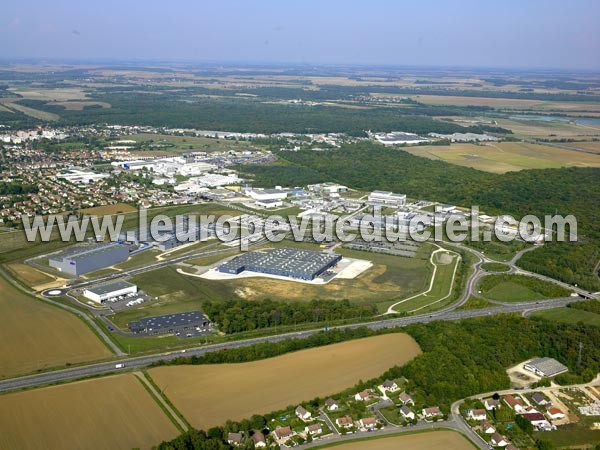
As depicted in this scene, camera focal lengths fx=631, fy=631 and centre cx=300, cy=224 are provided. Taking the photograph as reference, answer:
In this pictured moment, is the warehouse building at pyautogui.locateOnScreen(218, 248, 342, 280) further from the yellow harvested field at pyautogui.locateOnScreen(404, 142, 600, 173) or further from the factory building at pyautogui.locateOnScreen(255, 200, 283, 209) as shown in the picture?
the yellow harvested field at pyautogui.locateOnScreen(404, 142, 600, 173)

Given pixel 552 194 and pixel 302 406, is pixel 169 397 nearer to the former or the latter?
pixel 302 406

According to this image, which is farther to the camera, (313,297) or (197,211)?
(197,211)

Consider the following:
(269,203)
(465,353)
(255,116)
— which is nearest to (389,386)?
(465,353)

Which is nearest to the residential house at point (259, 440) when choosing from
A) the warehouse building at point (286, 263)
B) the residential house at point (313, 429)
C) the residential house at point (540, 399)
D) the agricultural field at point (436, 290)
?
the residential house at point (313, 429)

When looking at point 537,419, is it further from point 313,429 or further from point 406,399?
point 313,429

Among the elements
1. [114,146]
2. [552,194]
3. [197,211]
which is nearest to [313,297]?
[197,211]

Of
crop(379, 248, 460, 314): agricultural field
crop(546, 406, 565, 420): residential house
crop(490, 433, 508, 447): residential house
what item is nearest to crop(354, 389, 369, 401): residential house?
crop(490, 433, 508, 447): residential house
